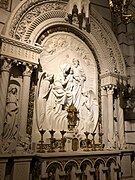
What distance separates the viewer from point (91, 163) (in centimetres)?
327

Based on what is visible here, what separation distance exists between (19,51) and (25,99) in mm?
824

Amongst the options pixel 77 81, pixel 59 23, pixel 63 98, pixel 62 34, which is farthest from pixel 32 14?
pixel 63 98

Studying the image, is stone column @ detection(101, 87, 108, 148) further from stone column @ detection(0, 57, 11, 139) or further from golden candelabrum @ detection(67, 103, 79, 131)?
stone column @ detection(0, 57, 11, 139)

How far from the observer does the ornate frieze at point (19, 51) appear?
3.10 m

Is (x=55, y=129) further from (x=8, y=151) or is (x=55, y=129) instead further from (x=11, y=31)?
(x=11, y=31)

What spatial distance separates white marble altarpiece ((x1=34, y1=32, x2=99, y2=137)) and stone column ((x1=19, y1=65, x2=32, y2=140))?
33 cm

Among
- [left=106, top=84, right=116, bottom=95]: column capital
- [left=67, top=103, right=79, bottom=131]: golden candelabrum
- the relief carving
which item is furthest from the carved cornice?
the relief carving

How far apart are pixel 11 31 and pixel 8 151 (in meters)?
2.01

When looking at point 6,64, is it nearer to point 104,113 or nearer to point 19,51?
point 19,51

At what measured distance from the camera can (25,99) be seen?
10.5 feet

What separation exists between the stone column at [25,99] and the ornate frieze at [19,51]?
0.17 meters

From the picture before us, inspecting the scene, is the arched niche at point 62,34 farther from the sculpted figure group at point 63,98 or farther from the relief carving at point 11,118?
the relief carving at point 11,118

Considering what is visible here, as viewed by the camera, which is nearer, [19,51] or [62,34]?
[19,51]

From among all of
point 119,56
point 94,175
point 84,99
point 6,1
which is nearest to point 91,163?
A: point 94,175
